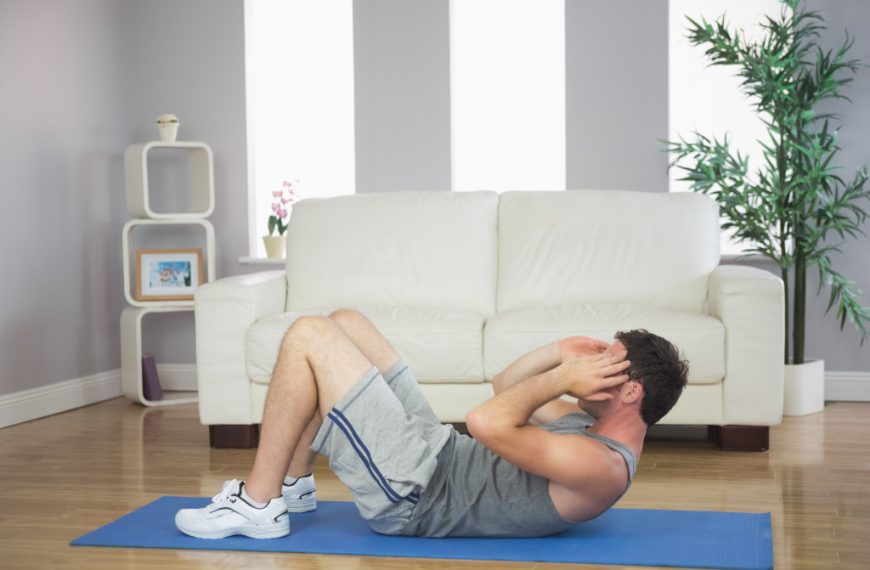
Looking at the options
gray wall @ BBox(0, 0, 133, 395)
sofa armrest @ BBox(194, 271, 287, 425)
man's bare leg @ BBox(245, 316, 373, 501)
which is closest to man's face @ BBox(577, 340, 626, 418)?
man's bare leg @ BBox(245, 316, 373, 501)

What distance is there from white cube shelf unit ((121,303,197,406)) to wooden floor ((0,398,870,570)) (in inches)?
15.8

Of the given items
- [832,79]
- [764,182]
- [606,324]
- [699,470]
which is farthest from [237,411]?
[832,79]

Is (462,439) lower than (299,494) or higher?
higher

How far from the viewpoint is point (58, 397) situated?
4.99 m

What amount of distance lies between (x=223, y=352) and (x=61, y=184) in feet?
5.79

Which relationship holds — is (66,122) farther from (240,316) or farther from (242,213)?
(240,316)

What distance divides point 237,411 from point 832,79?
2.94 metres

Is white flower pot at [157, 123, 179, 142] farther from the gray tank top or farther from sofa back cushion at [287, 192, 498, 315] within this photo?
the gray tank top

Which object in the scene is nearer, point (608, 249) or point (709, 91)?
point (608, 249)

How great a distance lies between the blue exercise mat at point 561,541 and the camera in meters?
2.43

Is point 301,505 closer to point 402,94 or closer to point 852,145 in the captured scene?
point 402,94

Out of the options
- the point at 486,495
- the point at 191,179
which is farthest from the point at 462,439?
the point at 191,179

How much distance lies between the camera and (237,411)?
152 inches

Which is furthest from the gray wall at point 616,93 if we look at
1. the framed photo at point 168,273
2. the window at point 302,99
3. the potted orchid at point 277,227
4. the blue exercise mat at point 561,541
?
the blue exercise mat at point 561,541
